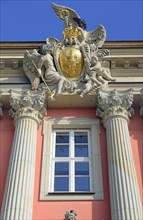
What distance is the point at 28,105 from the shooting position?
14.7m

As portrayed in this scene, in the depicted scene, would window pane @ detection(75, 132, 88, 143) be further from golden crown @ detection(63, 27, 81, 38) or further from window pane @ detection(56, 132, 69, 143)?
golden crown @ detection(63, 27, 81, 38)

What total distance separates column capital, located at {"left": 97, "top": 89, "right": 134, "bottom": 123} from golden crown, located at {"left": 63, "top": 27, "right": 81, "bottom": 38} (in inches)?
128

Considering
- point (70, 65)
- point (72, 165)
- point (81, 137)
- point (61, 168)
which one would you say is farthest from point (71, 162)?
point (70, 65)

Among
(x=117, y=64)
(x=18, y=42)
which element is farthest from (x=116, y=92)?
(x=18, y=42)

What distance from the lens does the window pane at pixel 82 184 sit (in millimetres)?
12881

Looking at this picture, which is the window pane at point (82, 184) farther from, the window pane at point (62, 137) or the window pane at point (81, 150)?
the window pane at point (62, 137)

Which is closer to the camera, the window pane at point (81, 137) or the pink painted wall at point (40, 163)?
the pink painted wall at point (40, 163)

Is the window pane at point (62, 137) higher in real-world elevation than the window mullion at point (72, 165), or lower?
higher

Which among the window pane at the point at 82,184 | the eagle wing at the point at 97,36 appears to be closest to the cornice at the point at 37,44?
the eagle wing at the point at 97,36

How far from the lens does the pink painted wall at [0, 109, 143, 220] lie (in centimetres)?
1211

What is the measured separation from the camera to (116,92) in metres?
15.1

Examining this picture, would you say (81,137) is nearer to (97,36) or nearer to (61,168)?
(61,168)

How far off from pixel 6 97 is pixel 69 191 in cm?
473

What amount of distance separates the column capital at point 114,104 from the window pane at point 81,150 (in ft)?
3.98
